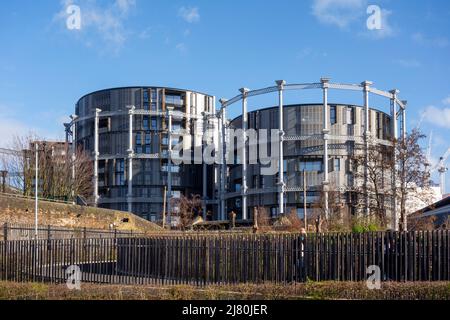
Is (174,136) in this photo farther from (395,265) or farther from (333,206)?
(395,265)

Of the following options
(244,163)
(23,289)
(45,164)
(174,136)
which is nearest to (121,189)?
(174,136)

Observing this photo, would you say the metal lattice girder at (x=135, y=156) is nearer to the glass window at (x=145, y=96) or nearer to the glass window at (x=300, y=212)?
the glass window at (x=145, y=96)

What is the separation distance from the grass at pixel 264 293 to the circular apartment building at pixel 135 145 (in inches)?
2932

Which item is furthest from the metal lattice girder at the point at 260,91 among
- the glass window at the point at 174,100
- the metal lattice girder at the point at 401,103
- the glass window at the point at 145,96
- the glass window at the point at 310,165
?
the metal lattice girder at the point at 401,103

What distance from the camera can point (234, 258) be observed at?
23.8 metres

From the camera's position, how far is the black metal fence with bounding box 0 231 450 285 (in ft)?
69.7

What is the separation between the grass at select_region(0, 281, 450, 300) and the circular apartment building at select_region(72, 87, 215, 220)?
74.5m

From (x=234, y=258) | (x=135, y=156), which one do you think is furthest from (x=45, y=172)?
(x=234, y=258)

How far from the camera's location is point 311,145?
83.9 metres

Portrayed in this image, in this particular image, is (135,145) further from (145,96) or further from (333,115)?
(333,115)

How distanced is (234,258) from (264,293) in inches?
178

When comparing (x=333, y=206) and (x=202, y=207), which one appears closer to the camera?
(x=333, y=206)

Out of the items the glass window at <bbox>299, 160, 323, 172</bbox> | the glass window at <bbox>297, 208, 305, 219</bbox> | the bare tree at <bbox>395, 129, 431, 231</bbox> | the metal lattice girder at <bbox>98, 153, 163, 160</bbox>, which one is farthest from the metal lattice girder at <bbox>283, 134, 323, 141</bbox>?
the bare tree at <bbox>395, 129, 431, 231</bbox>
